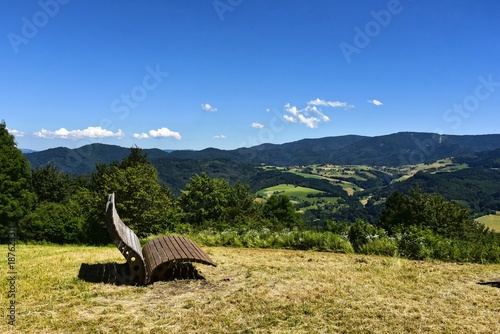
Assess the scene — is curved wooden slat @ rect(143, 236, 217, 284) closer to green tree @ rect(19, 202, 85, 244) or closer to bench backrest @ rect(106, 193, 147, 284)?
bench backrest @ rect(106, 193, 147, 284)

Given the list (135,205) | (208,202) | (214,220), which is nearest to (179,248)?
(135,205)

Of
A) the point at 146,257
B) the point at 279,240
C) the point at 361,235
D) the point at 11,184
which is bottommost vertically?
the point at 279,240

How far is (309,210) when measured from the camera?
5876 inches

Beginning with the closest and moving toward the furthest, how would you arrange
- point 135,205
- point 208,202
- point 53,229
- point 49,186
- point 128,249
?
point 128,249
point 53,229
point 135,205
point 208,202
point 49,186

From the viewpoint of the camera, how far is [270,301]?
6652 mm

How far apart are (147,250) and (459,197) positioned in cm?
21672

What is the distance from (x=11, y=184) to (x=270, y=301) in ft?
74.5

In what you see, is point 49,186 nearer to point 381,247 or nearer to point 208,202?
point 208,202

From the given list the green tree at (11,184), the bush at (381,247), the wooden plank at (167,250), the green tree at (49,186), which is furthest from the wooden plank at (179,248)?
the green tree at (49,186)

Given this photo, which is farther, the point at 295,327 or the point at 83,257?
the point at 83,257

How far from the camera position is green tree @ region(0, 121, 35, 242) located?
2164 cm

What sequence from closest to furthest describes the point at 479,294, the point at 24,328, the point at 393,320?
the point at 24,328 → the point at 393,320 → the point at 479,294

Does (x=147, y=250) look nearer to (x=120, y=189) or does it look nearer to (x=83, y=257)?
(x=83, y=257)

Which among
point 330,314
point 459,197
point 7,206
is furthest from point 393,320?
point 459,197
